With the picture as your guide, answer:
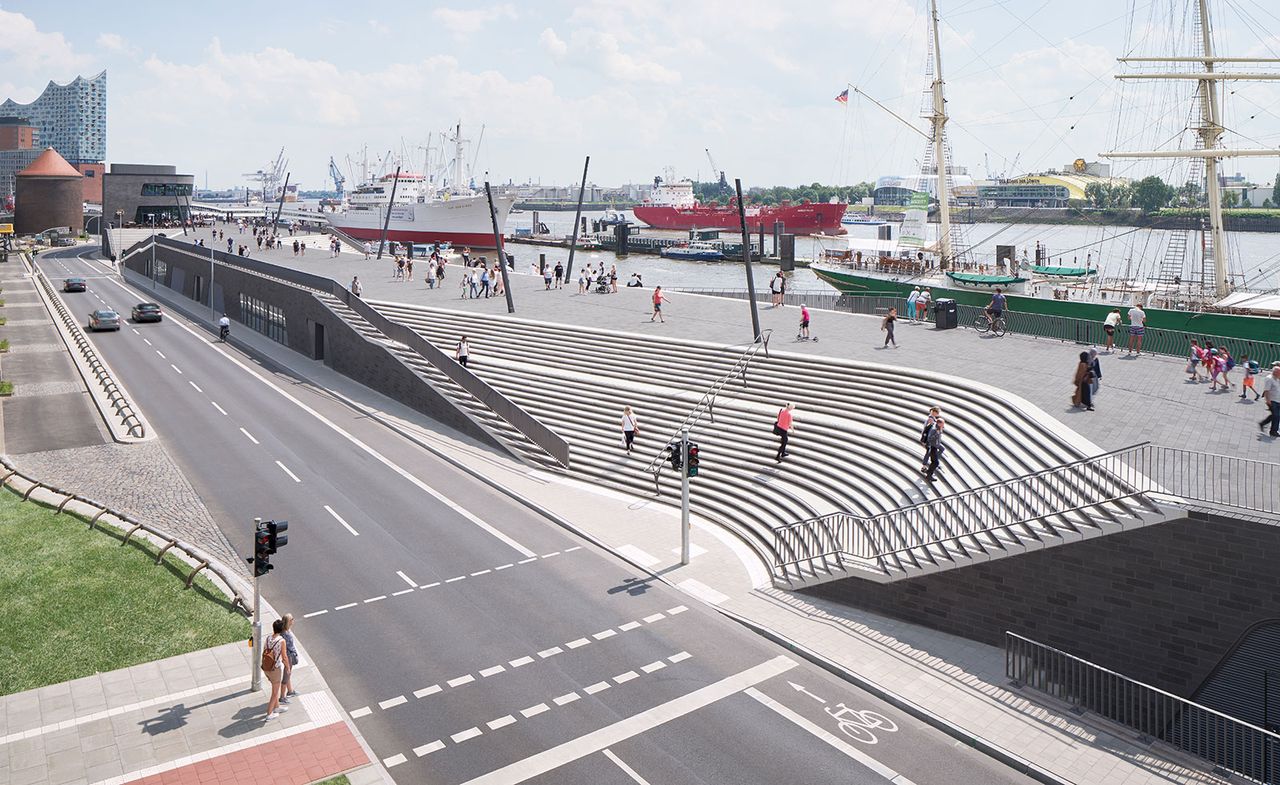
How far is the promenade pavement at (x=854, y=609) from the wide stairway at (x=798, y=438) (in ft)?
3.30

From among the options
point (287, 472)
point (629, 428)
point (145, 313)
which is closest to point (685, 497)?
point (629, 428)

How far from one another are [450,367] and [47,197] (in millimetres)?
124772

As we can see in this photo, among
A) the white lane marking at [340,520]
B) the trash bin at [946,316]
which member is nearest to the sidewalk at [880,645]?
the white lane marking at [340,520]

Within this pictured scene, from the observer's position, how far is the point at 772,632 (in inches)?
700

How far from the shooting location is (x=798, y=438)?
→ 2558 centimetres

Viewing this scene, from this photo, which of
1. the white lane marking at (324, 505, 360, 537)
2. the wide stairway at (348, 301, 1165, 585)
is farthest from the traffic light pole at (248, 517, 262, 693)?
the wide stairway at (348, 301, 1165, 585)

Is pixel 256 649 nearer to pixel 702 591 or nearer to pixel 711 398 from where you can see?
pixel 702 591

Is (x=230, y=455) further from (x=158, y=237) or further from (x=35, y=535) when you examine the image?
(x=158, y=237)

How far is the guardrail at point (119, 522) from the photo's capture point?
19141 millimetres

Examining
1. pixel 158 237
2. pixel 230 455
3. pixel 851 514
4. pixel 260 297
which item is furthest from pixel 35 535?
pixel 158 237

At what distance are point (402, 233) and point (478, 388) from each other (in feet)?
314

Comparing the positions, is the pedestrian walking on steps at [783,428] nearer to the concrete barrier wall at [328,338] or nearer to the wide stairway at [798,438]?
the wide stairway at [798,438]

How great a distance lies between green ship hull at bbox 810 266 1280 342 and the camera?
34594mm

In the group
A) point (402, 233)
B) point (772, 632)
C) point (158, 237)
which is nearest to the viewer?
point (772, 632)
